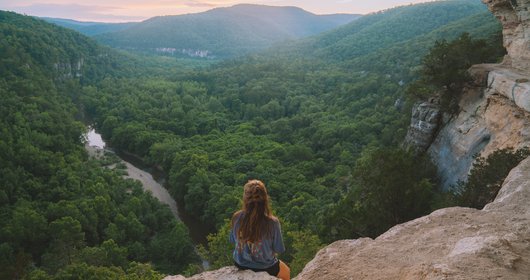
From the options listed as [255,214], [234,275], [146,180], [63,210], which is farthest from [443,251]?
[146,180]

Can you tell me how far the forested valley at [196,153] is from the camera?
20.9 metres

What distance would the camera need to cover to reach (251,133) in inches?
2675

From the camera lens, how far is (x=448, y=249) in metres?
7.11

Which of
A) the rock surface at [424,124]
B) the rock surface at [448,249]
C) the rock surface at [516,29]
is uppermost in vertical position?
the rock surface at [516,29]

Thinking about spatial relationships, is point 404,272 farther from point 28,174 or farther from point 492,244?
point 28,174

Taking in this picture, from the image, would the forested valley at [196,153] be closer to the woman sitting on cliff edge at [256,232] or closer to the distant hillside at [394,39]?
the distant hillside at [394,39]

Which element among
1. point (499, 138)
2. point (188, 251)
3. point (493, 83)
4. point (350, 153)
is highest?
point (493, 83)

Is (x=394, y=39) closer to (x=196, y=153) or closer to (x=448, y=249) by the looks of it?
(x=196, y=153)

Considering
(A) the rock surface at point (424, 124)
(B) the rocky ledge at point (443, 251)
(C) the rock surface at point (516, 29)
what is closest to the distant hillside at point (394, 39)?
(A) the rock surface at point (424, 124)

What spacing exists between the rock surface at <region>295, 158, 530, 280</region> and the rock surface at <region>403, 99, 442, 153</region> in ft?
40.1

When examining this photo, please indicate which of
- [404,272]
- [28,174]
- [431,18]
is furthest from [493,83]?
[431,18]

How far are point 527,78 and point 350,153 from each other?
33.5 m

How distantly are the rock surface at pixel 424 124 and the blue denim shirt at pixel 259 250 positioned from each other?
1699cm

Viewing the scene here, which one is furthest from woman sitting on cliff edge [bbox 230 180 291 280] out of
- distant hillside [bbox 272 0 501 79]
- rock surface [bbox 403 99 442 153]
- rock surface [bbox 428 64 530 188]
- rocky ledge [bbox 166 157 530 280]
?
distant hillside [bbox 272 0 501 79]
